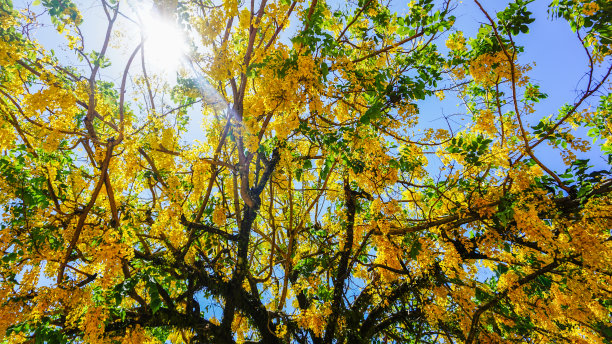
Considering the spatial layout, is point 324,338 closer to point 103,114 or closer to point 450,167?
point 450,167

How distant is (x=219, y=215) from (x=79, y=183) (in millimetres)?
1968

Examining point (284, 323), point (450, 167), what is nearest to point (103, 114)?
point (284, 323)

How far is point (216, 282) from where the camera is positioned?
4.25 metres

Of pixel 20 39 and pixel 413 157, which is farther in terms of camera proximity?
pixel 413 157

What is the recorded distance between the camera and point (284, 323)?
15.5 feet

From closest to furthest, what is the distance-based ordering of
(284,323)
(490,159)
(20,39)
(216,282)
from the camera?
(20,39)
(490,159)
(216,282)
(284,323)

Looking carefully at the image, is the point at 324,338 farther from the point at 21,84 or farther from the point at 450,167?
the point at 21,84

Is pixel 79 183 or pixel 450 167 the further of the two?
pixel 79 183

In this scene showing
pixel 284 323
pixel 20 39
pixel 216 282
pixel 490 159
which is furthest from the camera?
pixel 284 323

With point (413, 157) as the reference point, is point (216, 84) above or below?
above

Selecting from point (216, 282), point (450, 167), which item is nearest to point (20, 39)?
point (216, 282)

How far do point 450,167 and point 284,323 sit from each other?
3.31m

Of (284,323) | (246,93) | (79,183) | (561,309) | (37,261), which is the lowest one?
(561,309)

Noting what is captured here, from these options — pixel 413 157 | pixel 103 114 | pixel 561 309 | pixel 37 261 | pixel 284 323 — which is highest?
pixel 103 114
